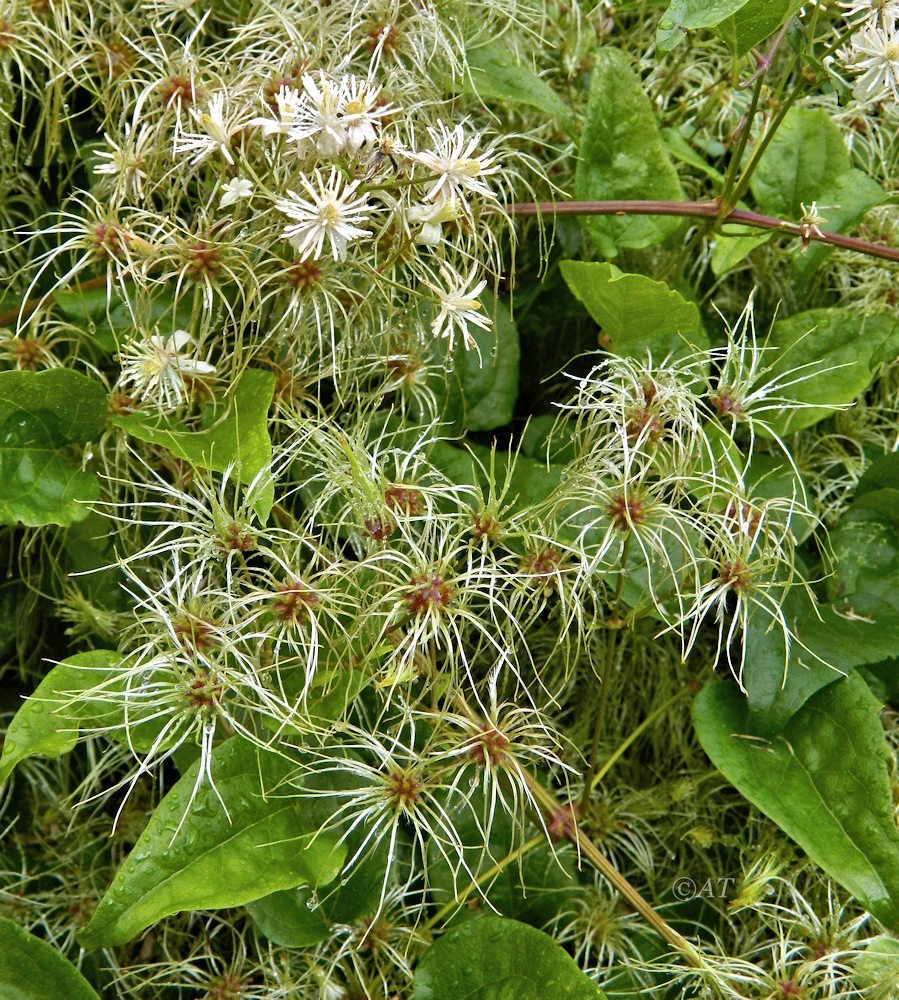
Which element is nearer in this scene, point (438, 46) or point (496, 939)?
point (496, 939)

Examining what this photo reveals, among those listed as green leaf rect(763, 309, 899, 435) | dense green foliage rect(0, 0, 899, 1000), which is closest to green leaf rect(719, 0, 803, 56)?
dense green foliage rect(0, 0, 899, 1000)

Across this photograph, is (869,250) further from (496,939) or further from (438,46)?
(496,939)

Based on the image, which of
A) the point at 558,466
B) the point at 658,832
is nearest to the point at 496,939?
the point at 658,832

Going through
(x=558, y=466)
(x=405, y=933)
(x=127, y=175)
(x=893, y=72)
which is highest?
(x=893, y=72)

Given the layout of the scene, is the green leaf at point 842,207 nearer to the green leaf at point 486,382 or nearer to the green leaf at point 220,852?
the green leaf at point 486,382

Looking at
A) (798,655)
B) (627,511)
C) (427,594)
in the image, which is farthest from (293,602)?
(798,655)

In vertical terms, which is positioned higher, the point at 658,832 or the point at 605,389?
the point at 605,389
